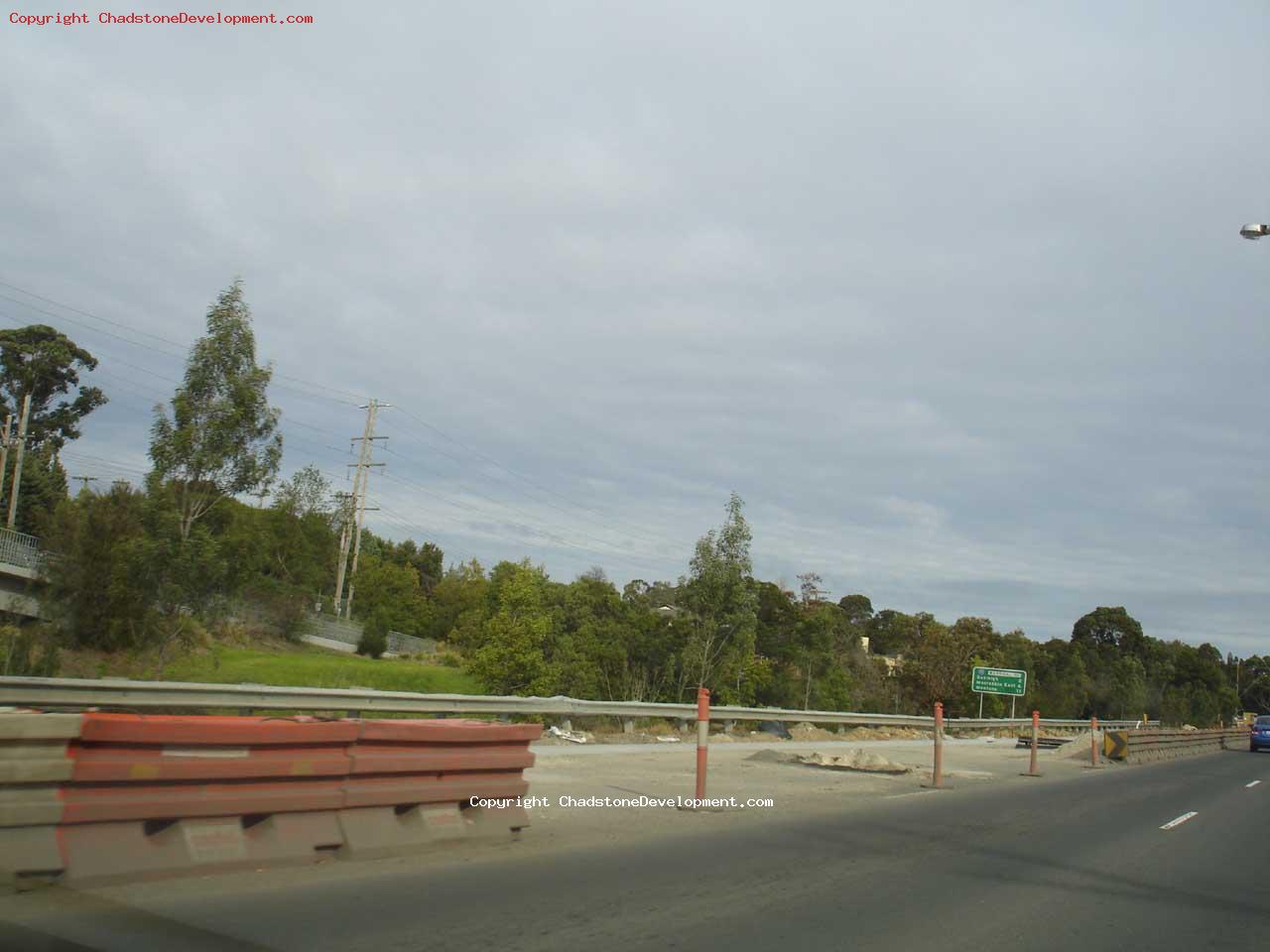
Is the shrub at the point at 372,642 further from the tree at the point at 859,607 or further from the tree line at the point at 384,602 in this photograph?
Answer: the tree at the point at 859,607

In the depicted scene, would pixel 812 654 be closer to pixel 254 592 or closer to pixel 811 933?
pixel 254 592

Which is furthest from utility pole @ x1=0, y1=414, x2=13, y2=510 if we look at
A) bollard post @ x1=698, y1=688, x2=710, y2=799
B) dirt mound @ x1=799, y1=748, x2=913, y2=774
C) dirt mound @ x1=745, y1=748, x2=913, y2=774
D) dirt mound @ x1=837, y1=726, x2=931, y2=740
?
bollard post @ x1=698, y1=688, x2=710, y2=799

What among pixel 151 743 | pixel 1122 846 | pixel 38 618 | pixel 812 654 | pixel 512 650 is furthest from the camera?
pixel 812 654

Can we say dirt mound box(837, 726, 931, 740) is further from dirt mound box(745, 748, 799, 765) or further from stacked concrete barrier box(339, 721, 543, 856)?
stacked concrete barrier box(339, 721, 543, 856)

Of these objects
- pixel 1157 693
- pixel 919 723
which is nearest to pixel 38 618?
pixel 919 723

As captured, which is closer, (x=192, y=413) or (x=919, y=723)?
(x=192, y=413)

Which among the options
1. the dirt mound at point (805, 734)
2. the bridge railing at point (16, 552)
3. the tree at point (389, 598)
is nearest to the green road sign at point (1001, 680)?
the dirt mound at point (805, 734)

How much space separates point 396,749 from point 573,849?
2017 millimetres

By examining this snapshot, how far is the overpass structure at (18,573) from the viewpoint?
139 ft

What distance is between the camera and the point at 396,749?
8195mm

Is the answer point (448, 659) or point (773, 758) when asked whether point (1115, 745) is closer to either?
point (773, 758)

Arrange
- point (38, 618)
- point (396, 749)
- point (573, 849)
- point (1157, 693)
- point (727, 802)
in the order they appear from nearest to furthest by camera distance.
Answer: point (396, 749)
point (573, 849)
point (727, 802)
point (38, 618)
point (1157, 693)

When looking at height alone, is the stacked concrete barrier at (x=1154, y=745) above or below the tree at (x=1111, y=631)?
below

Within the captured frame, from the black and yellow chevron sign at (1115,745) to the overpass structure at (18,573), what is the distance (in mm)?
38523
